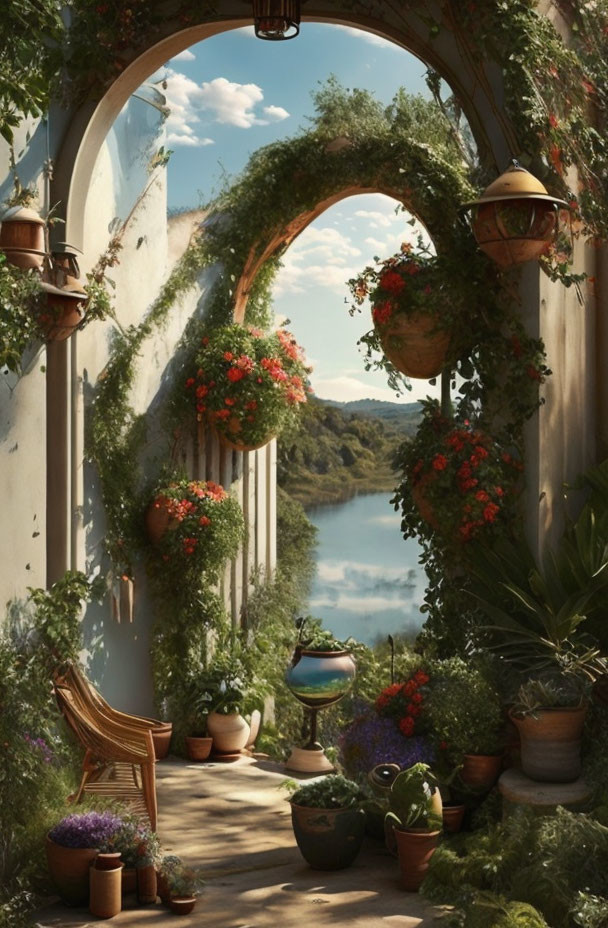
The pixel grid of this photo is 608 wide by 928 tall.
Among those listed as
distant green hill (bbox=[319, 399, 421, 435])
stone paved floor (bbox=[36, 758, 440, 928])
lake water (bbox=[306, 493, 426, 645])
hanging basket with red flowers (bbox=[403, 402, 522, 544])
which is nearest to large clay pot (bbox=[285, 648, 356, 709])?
stone paved floor (bbox=[36, 758, 440, 928])

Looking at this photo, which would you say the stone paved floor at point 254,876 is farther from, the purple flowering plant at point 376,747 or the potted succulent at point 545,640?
the potted succulent at point 545,640

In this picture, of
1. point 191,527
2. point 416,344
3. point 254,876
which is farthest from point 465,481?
point 191,527

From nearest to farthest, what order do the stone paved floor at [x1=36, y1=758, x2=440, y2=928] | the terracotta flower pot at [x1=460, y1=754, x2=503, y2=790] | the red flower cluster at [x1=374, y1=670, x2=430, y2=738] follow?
the stone paved floor at [x1=36, y1=758, x2=440, y2=928], the terracotta flower pot at [x1=460, y1=754, x2=503, y2=790], the red flower cluster at [x1=374, y1=670, x2=430, y2=738]

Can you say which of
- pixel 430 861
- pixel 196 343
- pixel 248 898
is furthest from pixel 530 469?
pixel 196 343

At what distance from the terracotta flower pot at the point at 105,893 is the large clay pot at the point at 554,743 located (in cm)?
169

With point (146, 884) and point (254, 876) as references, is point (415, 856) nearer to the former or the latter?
point (254, 876)

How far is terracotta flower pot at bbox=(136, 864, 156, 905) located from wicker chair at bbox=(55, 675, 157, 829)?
57 centimetres

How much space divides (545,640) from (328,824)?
3.83 ft

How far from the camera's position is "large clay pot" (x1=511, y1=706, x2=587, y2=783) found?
464 centimetres

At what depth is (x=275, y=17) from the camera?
18.2 feet

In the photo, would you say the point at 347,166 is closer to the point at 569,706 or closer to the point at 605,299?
the point at 605,299

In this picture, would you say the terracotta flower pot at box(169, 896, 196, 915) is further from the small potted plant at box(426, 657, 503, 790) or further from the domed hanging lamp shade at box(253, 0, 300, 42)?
the domed hanging lamp shade at box(253, 0, 300, 42)

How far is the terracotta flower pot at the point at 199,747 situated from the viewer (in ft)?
22.4

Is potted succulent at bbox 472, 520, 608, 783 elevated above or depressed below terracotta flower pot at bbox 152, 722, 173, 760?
above
